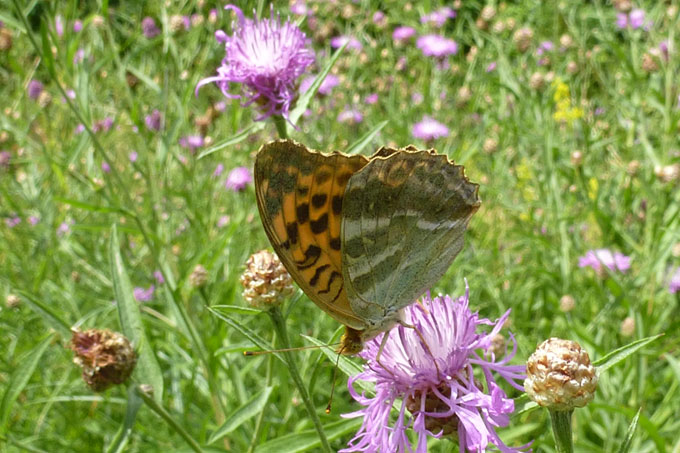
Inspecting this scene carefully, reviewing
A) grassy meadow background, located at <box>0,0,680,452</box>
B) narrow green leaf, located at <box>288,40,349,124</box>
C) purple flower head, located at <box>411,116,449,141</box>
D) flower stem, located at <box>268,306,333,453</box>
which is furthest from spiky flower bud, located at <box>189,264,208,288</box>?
purple flower head, located at <box>411,116,449,141</box>

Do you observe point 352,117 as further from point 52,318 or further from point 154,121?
point 52,318

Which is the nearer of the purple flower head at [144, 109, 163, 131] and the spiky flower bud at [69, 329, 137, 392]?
the spiky flower bud at [69, 329, 137, 392]

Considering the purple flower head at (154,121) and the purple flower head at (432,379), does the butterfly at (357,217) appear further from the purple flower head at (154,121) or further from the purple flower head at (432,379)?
the purple flower head at (154,121)

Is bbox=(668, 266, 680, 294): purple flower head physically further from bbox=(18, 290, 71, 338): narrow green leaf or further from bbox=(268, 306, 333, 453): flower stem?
bbox=(18, 290, 71, 338): narrow green leaf

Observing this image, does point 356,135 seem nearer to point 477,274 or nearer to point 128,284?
point 477,274

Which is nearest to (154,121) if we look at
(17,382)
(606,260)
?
(606,260)

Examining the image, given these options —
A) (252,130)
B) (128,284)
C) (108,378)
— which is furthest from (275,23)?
(108,378)
